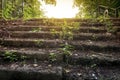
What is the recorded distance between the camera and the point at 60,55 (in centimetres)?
313

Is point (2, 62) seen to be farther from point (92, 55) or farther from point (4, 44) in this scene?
point (92, 55)

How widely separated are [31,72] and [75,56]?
818mm

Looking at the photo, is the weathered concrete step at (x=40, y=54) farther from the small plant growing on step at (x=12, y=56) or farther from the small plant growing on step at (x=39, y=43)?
the small plant growing on step at (x=39, y=43)

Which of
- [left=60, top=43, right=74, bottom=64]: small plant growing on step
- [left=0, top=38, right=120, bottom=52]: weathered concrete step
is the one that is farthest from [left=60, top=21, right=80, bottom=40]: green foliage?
[left=60, top=43, right=74, bottom=64]: small plant growing on step

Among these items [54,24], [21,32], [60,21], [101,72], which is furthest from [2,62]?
[60,21]

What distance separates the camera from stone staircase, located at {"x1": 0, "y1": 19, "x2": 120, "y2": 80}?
272 cm

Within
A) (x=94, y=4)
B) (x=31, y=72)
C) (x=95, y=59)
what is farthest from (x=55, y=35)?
(x=94, y=4)

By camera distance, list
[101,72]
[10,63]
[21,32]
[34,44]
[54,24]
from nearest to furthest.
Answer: [101,72], [10,63], [34,44], [21,32], [54,24]

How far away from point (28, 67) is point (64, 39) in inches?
51.6

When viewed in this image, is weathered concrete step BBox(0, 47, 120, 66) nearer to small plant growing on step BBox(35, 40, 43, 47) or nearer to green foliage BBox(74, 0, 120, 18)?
small plant growing on step BBox(35, 40, 43, 47)

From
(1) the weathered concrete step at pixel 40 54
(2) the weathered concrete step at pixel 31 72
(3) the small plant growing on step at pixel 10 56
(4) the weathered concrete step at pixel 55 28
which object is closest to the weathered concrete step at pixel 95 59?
(1) the weathered concrete step at pixel 40 54

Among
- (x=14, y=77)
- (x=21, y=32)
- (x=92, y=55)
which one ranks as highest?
(x=21, y=32)

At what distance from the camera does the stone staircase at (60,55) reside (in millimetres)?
2719

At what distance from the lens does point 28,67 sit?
9.43ft
